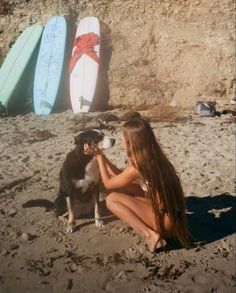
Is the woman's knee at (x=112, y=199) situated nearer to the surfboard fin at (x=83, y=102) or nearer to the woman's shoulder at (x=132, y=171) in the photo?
the woman's shoulder at (x=132, y=171)

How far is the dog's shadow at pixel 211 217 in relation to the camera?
154 inches

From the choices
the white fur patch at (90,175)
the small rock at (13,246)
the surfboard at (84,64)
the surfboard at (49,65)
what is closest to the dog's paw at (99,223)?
the white fur patch at (90,175)

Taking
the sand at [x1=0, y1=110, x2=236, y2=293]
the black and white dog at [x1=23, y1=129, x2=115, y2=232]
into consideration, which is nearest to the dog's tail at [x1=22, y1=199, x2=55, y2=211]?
the sand at [x1=0, y1=110, x2=236, y2=293]

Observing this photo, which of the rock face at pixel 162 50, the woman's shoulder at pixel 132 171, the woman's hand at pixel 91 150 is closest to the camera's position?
the woman's shoulder at pixel 132 171

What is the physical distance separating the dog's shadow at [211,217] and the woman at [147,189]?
0.36 m

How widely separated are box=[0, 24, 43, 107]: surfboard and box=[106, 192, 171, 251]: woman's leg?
16.1 feet

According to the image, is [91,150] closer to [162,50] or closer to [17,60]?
[162,50]

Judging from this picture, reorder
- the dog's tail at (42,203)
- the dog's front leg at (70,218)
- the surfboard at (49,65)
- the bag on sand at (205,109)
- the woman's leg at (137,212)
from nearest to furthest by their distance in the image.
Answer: the woman's leg at (137,212) → the dog's front leg at (70,218) → the dog's tail at (42,203) → the bag on sand at (205,109) → the surfboard at (49,65)

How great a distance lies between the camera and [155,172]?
333 cm

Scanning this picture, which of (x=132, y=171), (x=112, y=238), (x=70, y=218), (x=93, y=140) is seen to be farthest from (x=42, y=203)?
(x=132, y=171)

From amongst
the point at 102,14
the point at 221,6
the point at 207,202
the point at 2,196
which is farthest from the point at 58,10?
the point at 207,202

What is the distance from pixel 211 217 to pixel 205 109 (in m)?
3.40

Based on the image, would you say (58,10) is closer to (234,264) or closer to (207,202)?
(207,202)

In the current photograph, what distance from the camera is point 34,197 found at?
4.76 metres
